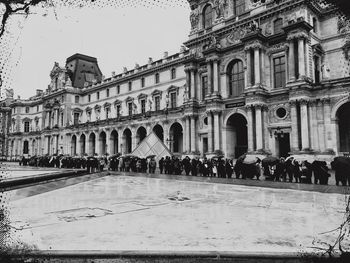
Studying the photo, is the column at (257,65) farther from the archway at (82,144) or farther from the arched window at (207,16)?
the archway at (82,144)

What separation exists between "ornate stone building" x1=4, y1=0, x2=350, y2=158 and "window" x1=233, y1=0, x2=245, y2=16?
0.39ft

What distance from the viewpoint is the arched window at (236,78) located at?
31.5 meters

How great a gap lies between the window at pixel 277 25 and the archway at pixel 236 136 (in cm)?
1012

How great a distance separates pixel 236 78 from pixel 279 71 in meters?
5.15

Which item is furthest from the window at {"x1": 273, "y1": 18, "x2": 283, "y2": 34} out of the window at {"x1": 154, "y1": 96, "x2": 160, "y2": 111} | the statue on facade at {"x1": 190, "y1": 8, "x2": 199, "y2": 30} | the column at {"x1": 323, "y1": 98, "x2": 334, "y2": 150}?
the window at {"x1": 154, "y1": 96, "x2": 160, "y2": 111}

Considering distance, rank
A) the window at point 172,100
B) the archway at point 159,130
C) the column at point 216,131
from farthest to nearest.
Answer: the window at point 172,100
the archway at point 159,130
the column at point 216,131

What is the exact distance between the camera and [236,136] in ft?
107

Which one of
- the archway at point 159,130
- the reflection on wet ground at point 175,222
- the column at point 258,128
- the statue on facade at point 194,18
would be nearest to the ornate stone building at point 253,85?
the column at point 258,128

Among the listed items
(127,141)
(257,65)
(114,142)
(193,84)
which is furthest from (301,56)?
(114,142)

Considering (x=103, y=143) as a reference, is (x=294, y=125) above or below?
above

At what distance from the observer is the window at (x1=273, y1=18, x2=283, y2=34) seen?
1136 inches

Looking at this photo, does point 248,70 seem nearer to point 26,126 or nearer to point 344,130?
point 344,130

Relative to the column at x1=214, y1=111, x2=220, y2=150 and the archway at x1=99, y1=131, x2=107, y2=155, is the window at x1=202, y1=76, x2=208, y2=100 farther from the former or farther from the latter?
the archway at x1=99, y1=131, x2=107, y2=155

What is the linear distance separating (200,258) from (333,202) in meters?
7.74
